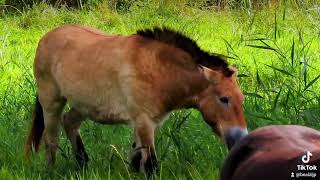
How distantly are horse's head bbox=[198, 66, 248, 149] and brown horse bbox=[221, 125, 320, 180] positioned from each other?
1732 mm

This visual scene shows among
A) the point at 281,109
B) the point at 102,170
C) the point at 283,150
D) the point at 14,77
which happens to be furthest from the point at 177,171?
the point at 14,77

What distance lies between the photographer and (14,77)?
8531mm

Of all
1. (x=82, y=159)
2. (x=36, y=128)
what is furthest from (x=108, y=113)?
(x=36, y=128)

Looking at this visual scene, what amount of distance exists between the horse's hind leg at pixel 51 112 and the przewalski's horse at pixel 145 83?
6 cm

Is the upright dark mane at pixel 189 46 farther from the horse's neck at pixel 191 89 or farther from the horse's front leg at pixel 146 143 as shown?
the horse's front leg at pixel 146 143

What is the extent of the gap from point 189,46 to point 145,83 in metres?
0.38

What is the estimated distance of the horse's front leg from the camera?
4.83m

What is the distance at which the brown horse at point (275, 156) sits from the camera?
8.29 feet

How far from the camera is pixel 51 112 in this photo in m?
5.68

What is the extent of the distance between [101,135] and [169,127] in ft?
1.81

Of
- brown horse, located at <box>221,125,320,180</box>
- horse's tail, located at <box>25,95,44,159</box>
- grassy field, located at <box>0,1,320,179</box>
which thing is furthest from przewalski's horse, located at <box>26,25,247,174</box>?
brown horse, located at <box>221,125,320,180</box>

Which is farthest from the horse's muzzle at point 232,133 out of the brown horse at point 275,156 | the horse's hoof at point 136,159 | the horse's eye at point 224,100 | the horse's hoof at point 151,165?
the brown horse at point 275,156

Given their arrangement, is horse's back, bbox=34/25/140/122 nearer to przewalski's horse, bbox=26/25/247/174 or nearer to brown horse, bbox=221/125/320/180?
przewalski's horse, bbox=26/25/247/174

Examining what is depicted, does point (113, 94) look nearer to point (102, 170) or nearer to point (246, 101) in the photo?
point (102, 170)
